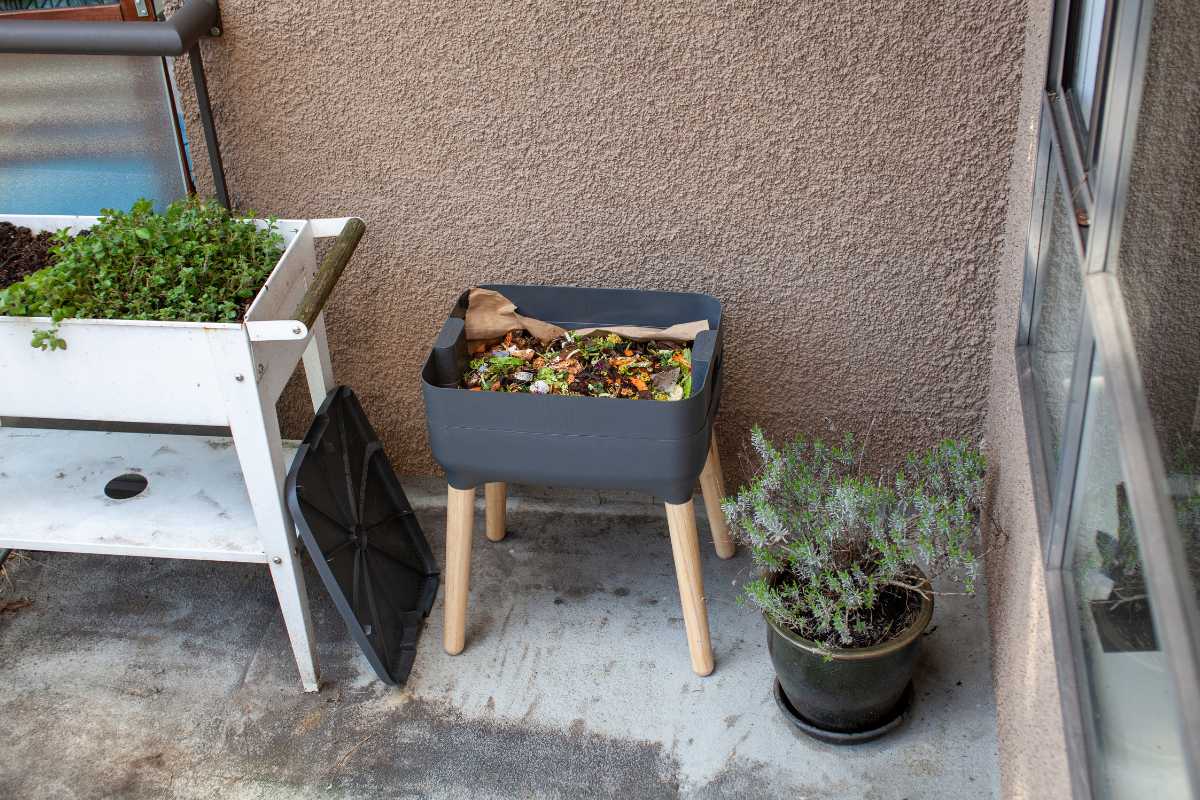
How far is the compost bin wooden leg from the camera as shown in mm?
2286

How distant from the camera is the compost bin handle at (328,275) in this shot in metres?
2.15

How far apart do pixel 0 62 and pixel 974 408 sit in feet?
8.18

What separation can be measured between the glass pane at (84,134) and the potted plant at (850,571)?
5.43 ft

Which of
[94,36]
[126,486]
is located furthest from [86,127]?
[126,486]

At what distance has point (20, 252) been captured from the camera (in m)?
2.41

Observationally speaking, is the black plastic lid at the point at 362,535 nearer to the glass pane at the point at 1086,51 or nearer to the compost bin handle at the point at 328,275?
the compost bin handle at the point at 328,275

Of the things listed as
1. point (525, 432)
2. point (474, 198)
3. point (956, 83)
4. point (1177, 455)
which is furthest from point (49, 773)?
point (956, 83)

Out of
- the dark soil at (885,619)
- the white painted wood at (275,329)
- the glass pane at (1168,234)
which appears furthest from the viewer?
the dark soil at (885,619)

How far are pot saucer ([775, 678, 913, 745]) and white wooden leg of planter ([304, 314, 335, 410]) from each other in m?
1.27

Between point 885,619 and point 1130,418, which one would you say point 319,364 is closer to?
point 885,619

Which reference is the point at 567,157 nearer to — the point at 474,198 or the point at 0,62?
the point at 474,198

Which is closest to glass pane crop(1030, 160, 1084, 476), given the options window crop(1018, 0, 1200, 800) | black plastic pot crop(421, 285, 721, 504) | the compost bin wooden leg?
window crop(1018, 0, 1200, 800)

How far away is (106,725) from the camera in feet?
7.79

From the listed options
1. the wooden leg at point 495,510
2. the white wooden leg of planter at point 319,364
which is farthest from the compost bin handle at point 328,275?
the wooden leg at point 495,510
